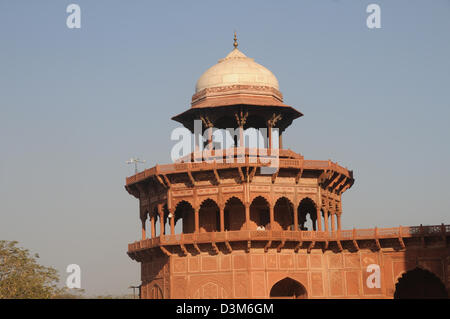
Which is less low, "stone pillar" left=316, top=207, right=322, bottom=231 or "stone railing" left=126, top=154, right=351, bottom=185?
"stone railing" left=126, top=154, right=351, bottom=185

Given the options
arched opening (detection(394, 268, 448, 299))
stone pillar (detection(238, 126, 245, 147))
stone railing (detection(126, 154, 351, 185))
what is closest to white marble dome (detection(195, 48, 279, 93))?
stone pillar (detection(238, 126, 245, 147))

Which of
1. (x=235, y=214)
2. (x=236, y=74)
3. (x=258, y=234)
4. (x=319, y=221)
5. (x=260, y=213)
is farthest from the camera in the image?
(x=236, y=74)

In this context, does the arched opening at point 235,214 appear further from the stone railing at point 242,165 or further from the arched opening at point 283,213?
the stone railing at point 242,165

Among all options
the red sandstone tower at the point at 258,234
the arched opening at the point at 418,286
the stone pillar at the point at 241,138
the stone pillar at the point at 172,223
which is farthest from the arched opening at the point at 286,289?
the stone pillar at the point at 241,138

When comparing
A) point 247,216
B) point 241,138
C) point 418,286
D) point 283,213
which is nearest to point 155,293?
point 247,216

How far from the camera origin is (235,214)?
174 ft

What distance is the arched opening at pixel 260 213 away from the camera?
5319 centimetres

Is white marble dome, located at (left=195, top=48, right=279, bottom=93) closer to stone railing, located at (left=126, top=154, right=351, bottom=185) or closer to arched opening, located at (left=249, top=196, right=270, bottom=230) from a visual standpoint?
stone railing, located at (left=126, top=154, right=351, bottom=185)

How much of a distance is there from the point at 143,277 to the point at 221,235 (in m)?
8.52

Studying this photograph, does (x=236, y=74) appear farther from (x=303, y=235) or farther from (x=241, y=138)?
(x=303, y=235)

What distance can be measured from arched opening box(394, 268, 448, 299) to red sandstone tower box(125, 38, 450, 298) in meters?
0.07

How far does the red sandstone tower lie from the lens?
4978cm

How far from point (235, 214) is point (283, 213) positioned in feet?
11.1
